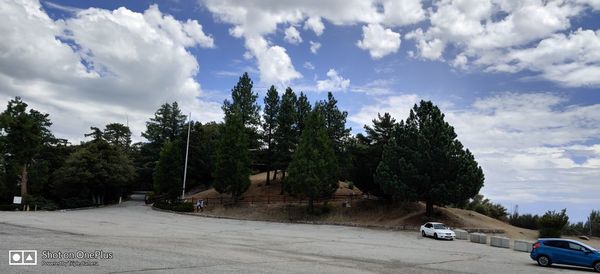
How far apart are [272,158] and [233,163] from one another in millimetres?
6084

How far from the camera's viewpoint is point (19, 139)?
209 feet

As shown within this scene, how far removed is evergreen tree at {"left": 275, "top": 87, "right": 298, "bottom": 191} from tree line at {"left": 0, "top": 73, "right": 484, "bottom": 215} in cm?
13

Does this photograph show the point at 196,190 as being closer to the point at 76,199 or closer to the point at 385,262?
the point at 76,199

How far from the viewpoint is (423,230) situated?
116 ft

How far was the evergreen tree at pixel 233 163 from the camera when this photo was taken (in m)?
54.8

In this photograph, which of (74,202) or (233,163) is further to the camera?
(74,202)

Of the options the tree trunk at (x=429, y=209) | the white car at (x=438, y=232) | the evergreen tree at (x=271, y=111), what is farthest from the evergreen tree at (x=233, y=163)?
the white car at (x=438, y=232)

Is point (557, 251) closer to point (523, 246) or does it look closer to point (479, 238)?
point (523, 246)

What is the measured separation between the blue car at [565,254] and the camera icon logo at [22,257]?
20210 mm

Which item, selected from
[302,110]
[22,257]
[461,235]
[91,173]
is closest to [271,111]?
[302,110]

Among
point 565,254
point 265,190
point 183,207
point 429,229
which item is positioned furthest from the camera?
point 265,190

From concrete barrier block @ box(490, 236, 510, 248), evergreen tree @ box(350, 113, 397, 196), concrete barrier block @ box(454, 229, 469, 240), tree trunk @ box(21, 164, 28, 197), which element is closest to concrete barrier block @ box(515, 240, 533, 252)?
concrete barrier block @ box(490, 236, 510, 248)

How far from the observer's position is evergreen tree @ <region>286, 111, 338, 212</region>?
47.8m

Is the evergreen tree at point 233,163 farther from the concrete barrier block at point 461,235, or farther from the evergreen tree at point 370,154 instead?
the concrete barrier block at point 461,235
